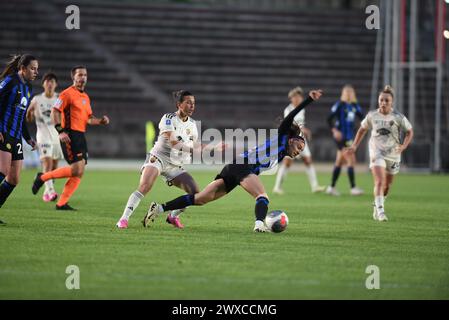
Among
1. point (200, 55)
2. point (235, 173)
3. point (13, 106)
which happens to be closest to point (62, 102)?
point (13, 106)

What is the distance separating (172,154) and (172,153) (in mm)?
20

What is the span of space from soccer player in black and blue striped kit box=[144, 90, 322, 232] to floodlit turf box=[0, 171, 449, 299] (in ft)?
1.20

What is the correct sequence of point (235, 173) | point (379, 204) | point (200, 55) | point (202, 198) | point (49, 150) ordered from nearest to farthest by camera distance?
point (235, 173)
point (202, 198)
point (379, 204)
point (49, 150)
point (200, 55)

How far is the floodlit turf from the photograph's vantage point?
6664mm

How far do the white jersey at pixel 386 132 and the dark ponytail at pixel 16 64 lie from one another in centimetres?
547

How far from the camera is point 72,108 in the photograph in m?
12.8

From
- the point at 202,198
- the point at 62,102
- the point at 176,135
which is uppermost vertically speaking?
the point at 62,102

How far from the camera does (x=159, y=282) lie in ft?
22.6

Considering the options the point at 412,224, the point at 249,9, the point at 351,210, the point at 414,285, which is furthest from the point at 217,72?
the point at 414,285

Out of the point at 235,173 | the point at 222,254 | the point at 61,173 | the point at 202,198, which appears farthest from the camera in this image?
the point at 61,173

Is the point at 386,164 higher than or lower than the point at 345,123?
lower

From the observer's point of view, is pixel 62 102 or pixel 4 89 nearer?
pixel 4 89

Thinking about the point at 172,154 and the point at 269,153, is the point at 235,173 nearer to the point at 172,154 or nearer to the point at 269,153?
the point at 269,153

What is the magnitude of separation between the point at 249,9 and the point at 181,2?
11.0ft
